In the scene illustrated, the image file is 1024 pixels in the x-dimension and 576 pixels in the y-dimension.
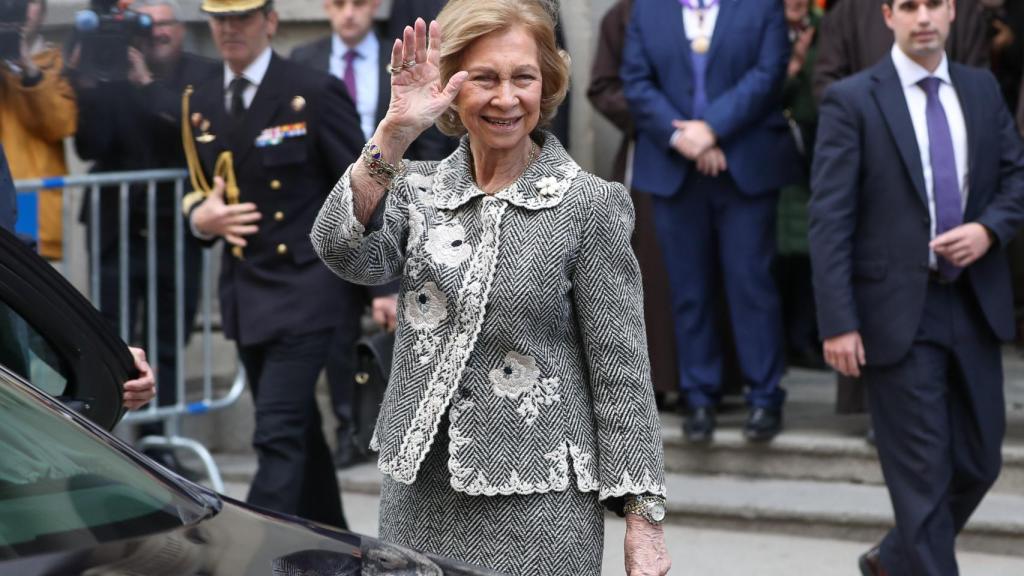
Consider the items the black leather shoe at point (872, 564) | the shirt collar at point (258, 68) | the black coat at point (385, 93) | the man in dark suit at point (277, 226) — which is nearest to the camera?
the black leather shoe at point (872, 564)

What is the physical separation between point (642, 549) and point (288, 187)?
2794mm

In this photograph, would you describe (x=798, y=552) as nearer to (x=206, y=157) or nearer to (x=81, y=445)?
(x=206, y=157)

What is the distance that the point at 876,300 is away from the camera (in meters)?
5.41

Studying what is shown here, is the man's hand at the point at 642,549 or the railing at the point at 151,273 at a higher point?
the man's hand at the point at 642,549

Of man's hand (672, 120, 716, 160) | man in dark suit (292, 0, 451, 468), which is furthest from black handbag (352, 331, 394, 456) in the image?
man's hand (672, 120, 716, 160)

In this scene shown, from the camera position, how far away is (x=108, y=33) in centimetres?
535

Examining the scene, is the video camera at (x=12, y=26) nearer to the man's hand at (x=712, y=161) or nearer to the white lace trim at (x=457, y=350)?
the white lace trim at (x=457, y=350)

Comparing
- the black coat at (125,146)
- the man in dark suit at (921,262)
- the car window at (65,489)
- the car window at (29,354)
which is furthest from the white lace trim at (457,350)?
the black coat at (125,146)

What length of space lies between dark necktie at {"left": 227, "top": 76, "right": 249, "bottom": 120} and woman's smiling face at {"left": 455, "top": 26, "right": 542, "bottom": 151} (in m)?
2.65

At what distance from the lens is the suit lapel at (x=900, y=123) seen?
5359 mm

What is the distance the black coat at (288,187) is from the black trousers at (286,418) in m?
0.06

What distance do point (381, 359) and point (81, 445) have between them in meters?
1.90

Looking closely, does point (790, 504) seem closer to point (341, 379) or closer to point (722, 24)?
point (722, 24)

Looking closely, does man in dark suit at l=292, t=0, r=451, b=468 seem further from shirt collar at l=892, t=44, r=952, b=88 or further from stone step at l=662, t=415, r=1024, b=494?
shirt collar at l=892, t=44, r=952, b=88
